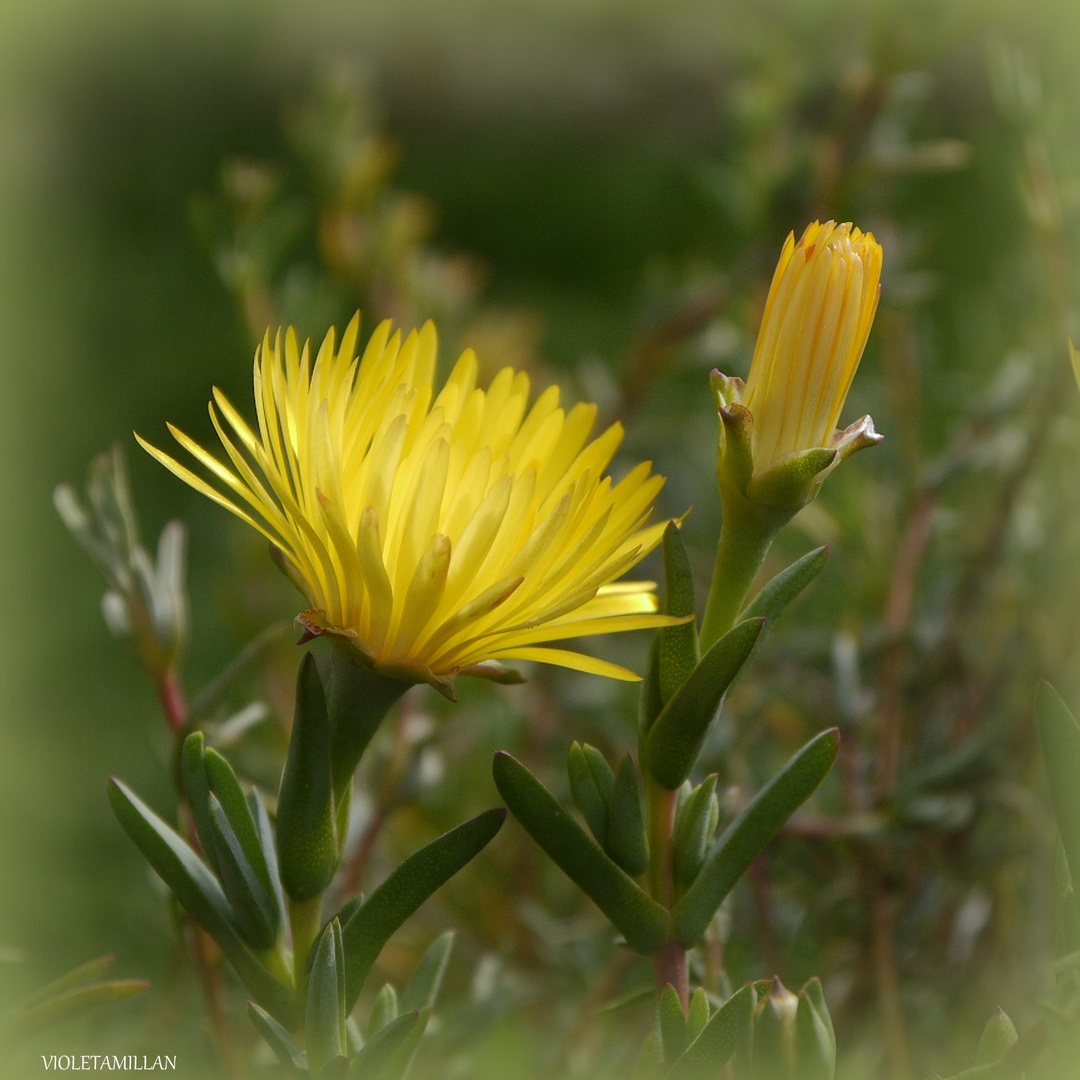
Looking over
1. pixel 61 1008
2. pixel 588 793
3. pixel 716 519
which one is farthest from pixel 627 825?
pixel 716 519

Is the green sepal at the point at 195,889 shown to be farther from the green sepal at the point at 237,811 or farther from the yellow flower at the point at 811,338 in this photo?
the yellow flower at the point at 811,338

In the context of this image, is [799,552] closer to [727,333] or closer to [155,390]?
[727,333]

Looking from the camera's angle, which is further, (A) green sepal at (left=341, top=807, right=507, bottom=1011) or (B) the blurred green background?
(B) the blurred green background

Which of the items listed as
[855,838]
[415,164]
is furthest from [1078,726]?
[415,164]

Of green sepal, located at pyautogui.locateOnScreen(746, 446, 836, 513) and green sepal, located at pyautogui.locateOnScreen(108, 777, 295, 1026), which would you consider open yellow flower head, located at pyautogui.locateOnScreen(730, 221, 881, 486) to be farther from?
green sepal, located at pyautogui.locateOnScreen(108, 777, 295, 1026)

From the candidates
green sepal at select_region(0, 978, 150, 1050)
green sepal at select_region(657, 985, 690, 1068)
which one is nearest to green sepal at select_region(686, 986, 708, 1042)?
green sepal at select_region(657, 985, 690, 1068)

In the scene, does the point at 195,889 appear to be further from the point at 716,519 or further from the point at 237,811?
the point at 716,519

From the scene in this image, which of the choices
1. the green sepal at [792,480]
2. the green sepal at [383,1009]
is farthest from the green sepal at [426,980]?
the green sepal at [792,480]
